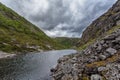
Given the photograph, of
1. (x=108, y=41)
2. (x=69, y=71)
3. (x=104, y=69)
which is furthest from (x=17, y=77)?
(x=104, y=69)

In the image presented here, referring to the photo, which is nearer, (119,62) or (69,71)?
(119,62)

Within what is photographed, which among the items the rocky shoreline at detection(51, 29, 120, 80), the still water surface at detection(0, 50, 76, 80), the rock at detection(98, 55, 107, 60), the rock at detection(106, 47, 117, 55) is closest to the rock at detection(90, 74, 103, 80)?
the rocky shoreline at detection(51, 29, 120, 80)

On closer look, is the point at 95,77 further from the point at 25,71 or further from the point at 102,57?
the point at 25,71

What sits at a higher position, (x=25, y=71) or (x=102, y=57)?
(x=25, y=71)

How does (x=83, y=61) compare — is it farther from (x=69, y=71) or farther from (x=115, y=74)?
(x=115, y=74)

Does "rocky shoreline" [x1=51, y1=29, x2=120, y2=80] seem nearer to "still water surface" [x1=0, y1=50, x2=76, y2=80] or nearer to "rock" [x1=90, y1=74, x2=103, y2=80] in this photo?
"rock" [x1=90, y1=74, x2=103, y2=80]

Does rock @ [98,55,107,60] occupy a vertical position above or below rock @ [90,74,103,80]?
above

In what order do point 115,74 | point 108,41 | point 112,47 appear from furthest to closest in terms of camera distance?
point 108,41, point 112,47, point 115,74

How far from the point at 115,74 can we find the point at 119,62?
5.28 meters

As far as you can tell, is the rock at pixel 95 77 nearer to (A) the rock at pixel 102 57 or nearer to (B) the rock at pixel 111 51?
(A) the rock at pixel 102 57

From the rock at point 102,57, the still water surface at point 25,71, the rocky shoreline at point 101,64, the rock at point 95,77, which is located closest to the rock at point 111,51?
the rocky shoreline at point 101,64

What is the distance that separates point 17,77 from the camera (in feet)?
300

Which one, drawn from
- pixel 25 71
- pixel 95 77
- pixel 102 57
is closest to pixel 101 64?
pixel 102 57

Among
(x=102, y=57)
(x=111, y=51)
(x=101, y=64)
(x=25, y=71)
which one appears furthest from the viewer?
(x=25, y=71)
